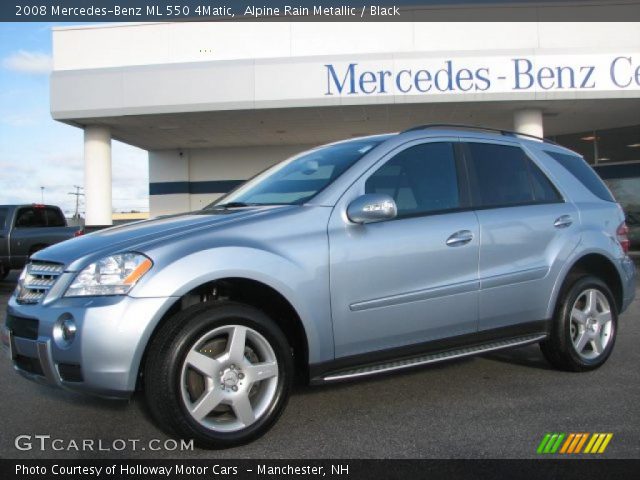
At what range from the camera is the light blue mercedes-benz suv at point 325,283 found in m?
3.07

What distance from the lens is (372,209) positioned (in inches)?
140

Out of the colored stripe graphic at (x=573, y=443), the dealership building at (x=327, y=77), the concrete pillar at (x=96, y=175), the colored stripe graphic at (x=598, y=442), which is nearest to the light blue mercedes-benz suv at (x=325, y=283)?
the colored stripe graphic at (x=573, y=443)

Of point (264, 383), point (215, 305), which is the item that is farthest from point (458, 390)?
point (215, 305)

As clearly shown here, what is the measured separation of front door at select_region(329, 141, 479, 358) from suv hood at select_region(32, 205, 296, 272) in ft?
1.74

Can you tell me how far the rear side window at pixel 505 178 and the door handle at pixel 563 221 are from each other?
0.16m

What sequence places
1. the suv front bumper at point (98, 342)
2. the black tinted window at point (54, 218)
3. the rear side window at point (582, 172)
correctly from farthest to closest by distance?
1. the black tinted window at point (54, 218)
2. the rear side window at point (582, 172)
3. the suv front bumper at point (98, 342)

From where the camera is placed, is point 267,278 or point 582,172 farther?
point 582,172

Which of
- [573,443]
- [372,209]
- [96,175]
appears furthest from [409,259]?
[96,175]

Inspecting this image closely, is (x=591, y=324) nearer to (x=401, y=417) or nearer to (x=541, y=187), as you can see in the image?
(x=541, y=187)

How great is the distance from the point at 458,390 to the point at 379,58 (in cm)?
1343

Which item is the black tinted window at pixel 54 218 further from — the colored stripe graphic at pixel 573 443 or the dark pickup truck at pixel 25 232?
the colored stripe graphic at pixel 573 443

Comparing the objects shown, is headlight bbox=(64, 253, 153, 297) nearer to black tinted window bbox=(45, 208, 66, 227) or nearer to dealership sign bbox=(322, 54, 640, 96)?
black tinted window bbox=(45, 208, 66, 227)

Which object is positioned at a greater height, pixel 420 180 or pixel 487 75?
pixel 487 75

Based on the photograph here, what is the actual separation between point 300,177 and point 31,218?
35.7 feet
